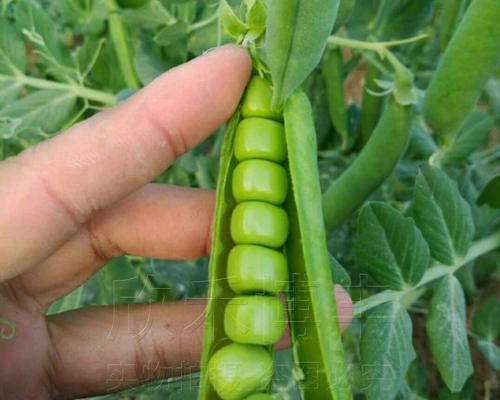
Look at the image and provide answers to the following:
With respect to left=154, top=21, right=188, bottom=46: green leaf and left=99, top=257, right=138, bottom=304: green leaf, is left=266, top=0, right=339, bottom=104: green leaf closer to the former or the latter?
left=154, top=21, right=188, bottom=46: green leaf

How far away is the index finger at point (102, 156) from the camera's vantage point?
1060 mm

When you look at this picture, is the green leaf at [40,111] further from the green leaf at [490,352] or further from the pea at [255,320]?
the green leaf at [490,352]

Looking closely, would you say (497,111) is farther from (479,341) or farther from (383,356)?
(383,356)

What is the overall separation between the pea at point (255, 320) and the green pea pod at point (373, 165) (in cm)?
51

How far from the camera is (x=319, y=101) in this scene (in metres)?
1.92

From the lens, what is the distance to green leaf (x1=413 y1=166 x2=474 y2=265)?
4.30 ft

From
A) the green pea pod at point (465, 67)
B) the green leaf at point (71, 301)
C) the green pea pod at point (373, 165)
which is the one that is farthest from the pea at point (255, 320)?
the green leaf at point (71, 301)

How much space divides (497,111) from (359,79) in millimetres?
1557

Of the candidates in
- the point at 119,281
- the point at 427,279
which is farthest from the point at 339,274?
the point at 119,281

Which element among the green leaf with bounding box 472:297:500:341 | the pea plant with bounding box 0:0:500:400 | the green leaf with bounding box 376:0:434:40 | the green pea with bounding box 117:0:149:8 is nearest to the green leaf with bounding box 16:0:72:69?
the pea plant with bounding box 0:0:500:400

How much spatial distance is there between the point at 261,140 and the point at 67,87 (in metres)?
0.88

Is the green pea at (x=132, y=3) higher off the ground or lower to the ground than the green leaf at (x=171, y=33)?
higher

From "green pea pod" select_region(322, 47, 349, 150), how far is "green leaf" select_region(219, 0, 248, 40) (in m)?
0.66

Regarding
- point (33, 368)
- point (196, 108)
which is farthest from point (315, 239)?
point (33, 368)
